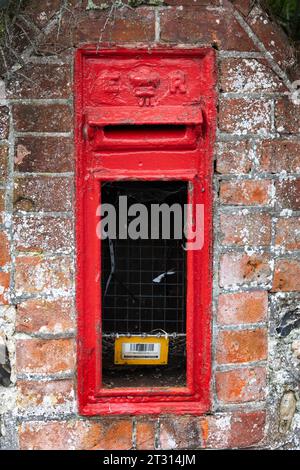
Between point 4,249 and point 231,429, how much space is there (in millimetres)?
1138

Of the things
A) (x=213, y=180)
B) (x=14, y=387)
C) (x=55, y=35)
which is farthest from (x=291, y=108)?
(x=14, y=387)

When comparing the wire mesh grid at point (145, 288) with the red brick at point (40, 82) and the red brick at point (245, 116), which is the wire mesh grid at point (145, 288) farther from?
the red brick at point (40, 82)

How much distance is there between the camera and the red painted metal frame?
2.29 metres

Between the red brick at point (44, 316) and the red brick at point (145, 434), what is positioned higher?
the red brick at point (44, 316)

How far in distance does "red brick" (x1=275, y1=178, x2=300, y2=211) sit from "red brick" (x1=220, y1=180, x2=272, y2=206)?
40mm

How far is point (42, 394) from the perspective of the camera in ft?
7.86

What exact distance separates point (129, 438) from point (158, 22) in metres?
1.59

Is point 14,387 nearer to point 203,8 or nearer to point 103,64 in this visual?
point 103,64

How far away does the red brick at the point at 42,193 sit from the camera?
2.31 metres

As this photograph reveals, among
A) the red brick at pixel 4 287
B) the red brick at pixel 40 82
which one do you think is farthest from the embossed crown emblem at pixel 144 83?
the red brick at pixel 4 287

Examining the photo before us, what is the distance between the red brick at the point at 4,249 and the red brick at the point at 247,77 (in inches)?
38.9

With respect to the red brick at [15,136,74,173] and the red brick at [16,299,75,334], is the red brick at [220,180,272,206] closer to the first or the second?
the red brick at [15,136,74,173]

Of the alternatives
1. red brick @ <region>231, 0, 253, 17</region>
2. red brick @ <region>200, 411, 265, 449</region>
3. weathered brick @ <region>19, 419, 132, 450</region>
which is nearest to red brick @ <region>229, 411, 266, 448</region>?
red brick @ <region>200, 411, 265, 449</region>

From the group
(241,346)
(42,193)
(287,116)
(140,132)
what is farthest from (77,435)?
(287,116)
